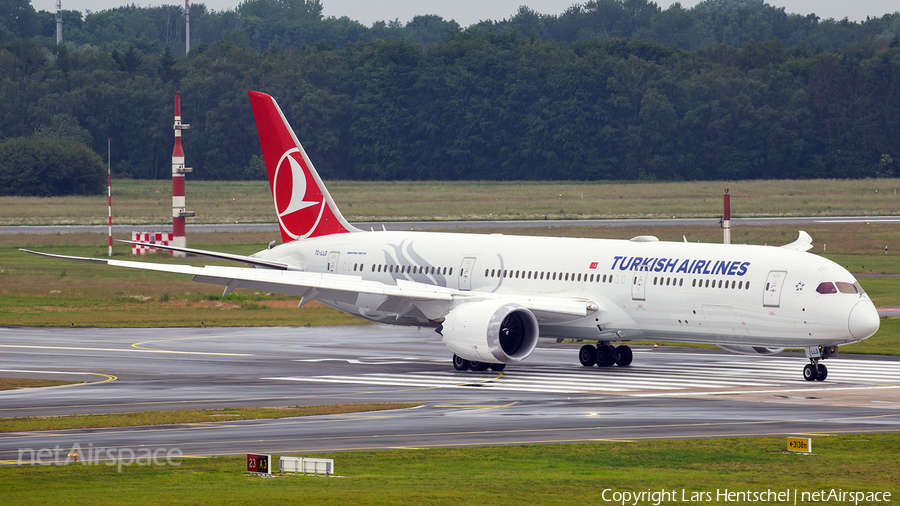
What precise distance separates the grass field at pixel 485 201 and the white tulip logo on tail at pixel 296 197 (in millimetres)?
61002

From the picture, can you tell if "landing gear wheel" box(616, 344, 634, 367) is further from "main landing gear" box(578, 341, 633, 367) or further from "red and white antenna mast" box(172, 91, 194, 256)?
"red and white antenna mast" box(172, 91, 194, 256)

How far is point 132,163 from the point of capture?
178m

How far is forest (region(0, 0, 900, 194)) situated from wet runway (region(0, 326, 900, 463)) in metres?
131

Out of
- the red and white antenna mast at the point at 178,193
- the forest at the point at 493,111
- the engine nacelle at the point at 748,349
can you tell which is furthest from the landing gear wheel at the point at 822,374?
the forest at the point at 493,111

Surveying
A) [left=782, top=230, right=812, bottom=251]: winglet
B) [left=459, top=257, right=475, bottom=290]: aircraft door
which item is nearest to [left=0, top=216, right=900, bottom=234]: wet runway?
[left=782, top=230, right=812, bottom=251]: winglet

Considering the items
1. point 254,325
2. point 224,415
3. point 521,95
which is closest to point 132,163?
point 521,95

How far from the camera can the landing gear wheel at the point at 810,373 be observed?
35.5m

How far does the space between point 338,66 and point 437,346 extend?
15179 cm

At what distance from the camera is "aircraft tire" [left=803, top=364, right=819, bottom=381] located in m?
35.5

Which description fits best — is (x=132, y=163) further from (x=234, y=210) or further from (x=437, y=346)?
(x=437, y=346)

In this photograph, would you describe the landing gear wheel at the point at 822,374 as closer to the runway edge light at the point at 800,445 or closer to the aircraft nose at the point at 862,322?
the aircraft nose at the point at 862,322

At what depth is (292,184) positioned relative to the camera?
157 feet

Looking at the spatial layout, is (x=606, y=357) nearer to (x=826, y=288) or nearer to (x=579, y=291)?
(x=579, y=291)

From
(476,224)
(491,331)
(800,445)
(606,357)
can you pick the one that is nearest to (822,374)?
(606,357)
